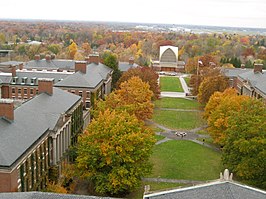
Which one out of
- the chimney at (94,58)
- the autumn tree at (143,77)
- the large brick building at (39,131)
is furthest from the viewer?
the chimney at (94,58)

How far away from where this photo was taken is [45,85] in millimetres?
54125

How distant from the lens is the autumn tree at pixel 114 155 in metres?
42.9

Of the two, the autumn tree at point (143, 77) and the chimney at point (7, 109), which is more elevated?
the chimney at point (7, 109)

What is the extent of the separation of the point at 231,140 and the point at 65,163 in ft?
69.7

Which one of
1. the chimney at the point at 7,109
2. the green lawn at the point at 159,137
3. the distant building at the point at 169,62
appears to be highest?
the chimney at the point at 7,109

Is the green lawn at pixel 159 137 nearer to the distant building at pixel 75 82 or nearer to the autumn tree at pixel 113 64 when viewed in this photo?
the distant building at pixel 75 82

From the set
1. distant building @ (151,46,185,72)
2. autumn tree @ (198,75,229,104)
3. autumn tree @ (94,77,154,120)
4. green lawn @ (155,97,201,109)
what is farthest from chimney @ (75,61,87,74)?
distant building @ (151,46,185,72)

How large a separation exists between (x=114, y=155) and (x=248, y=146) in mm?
15791

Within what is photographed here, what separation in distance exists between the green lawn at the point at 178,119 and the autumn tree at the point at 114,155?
34.5 m

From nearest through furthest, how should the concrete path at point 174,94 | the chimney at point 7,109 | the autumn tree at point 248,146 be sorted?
the chimney at point 7,109
the autumn tree at point 248,146
the concrete path at point 174,94

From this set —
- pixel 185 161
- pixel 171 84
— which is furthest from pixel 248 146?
pixel 171 84

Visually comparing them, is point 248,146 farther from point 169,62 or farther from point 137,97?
point 169,62

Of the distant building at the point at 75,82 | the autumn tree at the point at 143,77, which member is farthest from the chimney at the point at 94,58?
the autumn tree at the point at 143,77

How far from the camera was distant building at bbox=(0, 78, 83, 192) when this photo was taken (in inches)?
1378
